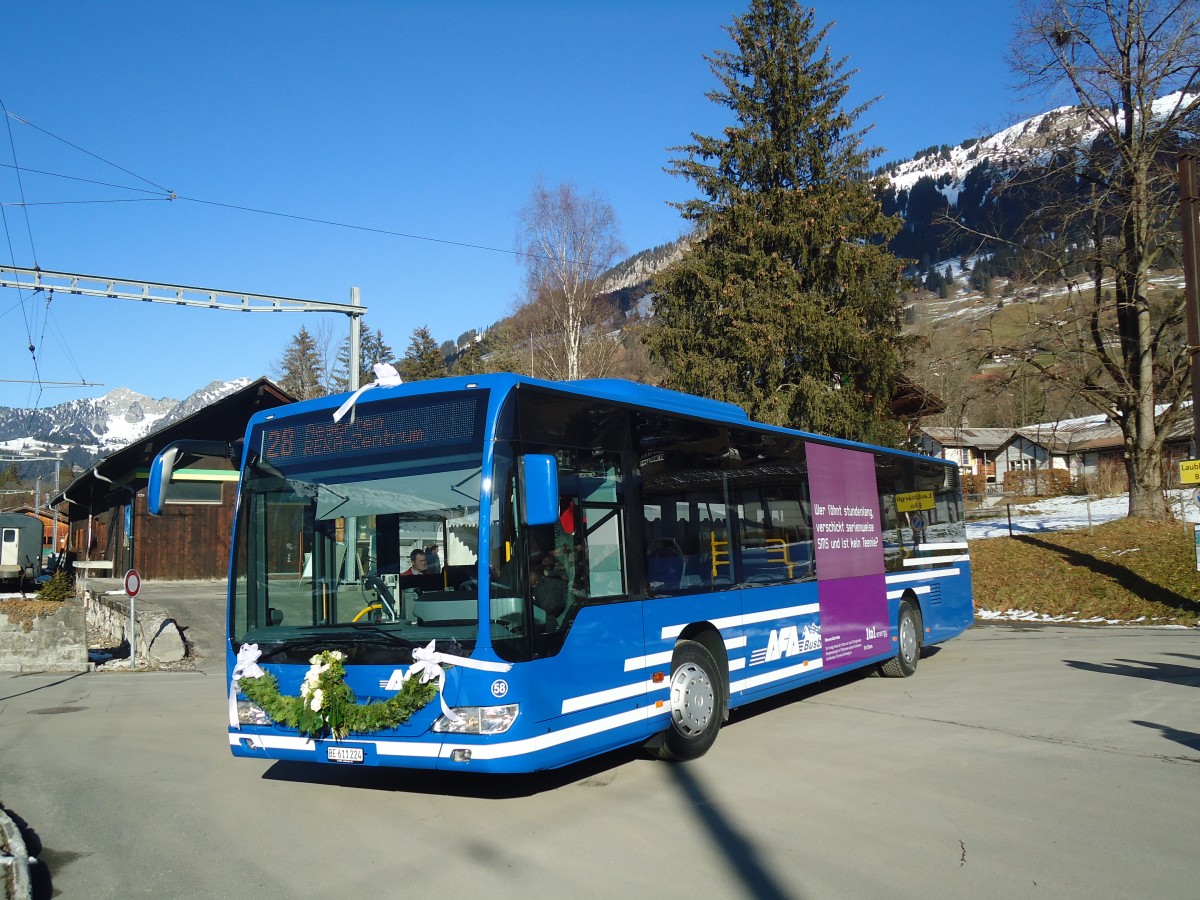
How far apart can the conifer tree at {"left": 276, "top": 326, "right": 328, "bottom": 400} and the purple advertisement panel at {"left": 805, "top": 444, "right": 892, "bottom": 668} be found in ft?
208

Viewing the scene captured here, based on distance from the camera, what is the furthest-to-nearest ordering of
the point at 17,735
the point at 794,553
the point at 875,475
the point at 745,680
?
the point at 875,475 → the point at 17,735 → the point at 794,553 → the point at 745,680

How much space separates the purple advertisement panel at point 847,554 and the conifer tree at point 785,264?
1540cm

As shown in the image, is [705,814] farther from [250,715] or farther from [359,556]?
[250,715]

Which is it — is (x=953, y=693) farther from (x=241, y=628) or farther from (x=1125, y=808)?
(x=241, y=628)

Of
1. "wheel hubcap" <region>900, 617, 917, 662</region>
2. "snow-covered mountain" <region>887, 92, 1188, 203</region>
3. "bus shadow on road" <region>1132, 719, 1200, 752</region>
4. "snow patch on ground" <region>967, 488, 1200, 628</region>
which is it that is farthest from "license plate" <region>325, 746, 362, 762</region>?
"snow-covered mountain" <region>887, 92, 1188, 203</region>

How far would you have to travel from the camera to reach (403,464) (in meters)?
7.02

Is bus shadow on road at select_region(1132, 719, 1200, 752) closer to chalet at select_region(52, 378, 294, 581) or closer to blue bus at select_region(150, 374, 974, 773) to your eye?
blue bus at select_region(150, 374, 974, 773)

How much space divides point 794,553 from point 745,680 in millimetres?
1843

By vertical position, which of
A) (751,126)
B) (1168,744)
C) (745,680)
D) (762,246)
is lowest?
(1168,744)

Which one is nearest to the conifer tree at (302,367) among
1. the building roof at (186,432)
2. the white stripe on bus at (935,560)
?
the building roof at (186,432)

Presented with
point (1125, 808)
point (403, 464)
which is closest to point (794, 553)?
point (1125, 808)

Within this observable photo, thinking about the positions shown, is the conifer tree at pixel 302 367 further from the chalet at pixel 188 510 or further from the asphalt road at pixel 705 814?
the asphalt road at pixel 705 814

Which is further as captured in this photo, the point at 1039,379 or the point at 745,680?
the point at 1039,379

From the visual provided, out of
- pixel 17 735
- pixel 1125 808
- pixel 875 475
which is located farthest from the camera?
pixel 875 475
